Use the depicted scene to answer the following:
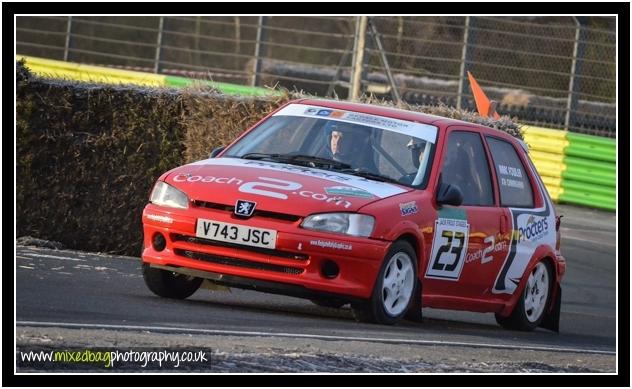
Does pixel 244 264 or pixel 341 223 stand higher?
pixel 341 223

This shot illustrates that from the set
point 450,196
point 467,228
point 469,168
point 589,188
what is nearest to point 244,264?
point 450,196

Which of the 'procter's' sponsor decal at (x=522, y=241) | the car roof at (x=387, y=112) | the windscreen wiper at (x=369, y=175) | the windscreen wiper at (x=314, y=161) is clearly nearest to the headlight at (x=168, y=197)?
the windscreen wiper at (x=314, y=161)

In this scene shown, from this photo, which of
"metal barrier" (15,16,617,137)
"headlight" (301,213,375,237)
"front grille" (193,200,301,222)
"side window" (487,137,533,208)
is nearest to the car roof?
"side window" (487,137,533,208)

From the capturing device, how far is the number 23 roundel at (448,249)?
9367mm

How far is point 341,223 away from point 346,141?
1.26m

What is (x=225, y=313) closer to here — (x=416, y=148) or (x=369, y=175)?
(x=369, y=175)

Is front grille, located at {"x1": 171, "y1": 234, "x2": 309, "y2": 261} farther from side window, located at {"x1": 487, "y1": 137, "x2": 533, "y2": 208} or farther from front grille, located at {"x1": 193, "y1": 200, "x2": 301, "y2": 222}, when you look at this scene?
side window, located at {"x1": 487, "y1": 137, "x2": 533, "y2": 208}

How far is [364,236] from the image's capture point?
8586 mm

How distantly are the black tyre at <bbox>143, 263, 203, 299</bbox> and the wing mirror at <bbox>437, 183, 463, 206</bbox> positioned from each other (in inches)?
70.4

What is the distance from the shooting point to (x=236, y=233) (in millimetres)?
8602

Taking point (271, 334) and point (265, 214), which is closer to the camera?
point (271, 334)

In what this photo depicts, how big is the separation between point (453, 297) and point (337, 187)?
153 cm

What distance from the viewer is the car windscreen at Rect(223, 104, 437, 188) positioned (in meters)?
9.48

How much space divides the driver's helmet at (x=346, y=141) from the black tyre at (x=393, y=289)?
878 mm
